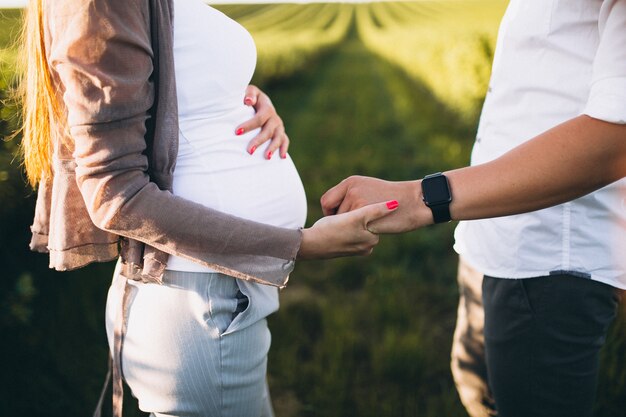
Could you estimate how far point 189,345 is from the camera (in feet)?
4.95

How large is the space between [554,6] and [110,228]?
120 centimetres

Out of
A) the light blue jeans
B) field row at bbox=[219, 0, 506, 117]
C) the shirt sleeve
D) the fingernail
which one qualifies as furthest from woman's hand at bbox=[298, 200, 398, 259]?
field row at bbox=[219, 0, 506, 117]

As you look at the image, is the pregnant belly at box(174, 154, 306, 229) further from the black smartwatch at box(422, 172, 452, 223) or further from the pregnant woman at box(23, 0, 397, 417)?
the black smartwatch at box(422, 172, 452, 223)

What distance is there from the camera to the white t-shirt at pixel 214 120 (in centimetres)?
145

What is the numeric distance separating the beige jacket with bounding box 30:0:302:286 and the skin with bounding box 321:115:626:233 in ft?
1.12

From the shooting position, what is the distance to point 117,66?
128 cm

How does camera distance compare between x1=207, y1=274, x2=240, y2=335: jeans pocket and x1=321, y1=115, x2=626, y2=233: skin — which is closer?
x1=321, y1=115, x2=626, y2=233: skin

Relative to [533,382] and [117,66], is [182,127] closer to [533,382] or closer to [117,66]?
[117,66]

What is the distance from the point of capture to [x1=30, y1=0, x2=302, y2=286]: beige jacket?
1263 mm

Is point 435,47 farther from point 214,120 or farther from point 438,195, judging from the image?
point 214,120

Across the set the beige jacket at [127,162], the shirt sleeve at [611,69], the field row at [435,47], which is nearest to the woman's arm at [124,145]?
the beige jacket at [127,162]

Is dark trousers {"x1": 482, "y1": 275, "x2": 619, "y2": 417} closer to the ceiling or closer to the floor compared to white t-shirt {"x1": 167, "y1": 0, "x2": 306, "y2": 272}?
closer to the floor

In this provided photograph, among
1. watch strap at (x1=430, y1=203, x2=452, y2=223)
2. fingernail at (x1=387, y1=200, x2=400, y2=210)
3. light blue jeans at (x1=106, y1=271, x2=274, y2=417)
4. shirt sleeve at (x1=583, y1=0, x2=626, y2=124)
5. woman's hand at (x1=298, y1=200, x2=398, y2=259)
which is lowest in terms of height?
light blue jeans at (x1=106, y1=271, x2=274, y2=417)

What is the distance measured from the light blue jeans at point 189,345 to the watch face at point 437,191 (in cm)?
56
